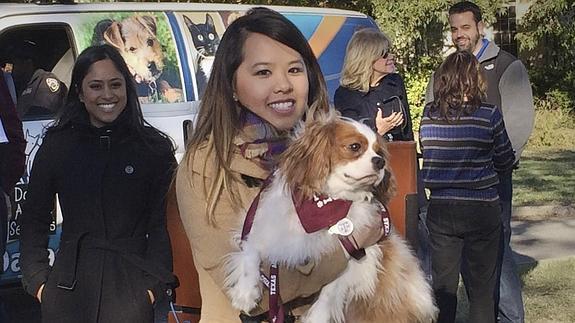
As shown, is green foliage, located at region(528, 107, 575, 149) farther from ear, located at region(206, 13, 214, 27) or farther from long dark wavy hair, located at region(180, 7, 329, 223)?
long dark wavy hair, located at region(180, 7, 329, 223)

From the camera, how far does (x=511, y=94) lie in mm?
6098

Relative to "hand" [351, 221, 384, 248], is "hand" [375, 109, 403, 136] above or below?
below

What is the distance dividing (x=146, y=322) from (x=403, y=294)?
1.52 m

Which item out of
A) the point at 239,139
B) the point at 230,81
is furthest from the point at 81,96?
the point at 239,139

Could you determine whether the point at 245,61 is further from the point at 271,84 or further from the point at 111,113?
the point at 111,113

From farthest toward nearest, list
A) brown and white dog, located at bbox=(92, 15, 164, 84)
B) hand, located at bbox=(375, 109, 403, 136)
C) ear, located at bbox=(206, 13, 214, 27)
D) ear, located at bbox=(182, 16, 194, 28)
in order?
ear, located at bbox=(206, 13, 214, 27) < ear, located at bbox=(182, 16, 194, 28) < brown and white dog, located at bbox=(92, 15, 164, 84) < hand, located at bbox=(375, 109, 403, 136)

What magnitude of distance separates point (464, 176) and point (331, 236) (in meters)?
3.32

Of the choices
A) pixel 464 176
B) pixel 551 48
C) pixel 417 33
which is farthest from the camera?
pixel 551 48

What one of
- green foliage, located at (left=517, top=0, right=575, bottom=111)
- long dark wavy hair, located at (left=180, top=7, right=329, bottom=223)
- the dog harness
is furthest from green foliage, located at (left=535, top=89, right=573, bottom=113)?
the dog harness

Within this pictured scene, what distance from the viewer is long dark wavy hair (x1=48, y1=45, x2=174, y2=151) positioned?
374 centimetres

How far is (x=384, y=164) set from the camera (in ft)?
7.86

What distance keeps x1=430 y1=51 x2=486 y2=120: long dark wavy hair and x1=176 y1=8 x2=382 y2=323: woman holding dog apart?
2.98 m

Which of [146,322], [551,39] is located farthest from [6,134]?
[551,39]

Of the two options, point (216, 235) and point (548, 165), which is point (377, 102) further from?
point (548, 165)
